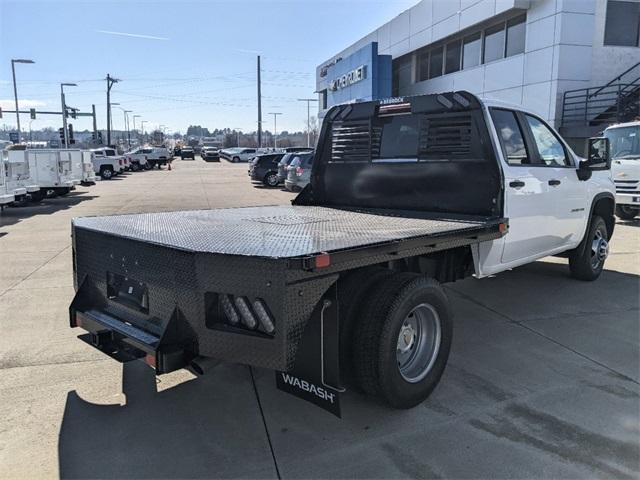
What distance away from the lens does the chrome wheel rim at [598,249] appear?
269 inches

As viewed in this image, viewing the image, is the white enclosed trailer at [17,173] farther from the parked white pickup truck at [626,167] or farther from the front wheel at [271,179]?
the parked white pickup truck at [626,167]

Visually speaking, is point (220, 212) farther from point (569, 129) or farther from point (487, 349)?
point (569, 129)

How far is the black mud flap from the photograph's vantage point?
285cm

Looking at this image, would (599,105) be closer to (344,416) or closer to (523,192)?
(523,192)

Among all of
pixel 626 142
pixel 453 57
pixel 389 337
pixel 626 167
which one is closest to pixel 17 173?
pixel 389 337

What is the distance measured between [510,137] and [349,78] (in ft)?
102

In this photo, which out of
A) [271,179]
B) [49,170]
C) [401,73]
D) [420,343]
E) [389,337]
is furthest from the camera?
[401,73]

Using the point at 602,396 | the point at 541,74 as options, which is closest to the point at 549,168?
the point at 602,396

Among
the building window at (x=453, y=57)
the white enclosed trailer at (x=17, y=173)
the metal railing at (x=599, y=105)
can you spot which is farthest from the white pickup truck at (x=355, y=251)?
the building window at (x=453, y=57)

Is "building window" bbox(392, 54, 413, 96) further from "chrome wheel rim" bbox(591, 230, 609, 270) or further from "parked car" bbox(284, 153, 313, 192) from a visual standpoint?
"chrome wheel rim" bbox(591, 230, 609, 270)

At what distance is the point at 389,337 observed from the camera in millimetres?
3240

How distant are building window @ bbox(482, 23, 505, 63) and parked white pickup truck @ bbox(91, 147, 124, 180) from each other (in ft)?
80.3

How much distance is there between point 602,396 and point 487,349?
1.06 metres

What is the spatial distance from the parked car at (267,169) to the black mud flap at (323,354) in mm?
23928
